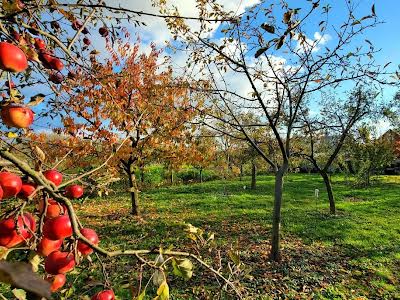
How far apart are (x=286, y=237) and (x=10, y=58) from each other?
9.28m

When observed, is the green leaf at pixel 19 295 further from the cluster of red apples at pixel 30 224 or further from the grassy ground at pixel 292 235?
the grassy ground at pixel 292 235

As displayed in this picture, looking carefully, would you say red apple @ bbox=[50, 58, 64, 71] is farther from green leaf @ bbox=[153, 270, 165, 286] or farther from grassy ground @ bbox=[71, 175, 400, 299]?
grassy ground @ bbox=[71, 175, 400, 299]

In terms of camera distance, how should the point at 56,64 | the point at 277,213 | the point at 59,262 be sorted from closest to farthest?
the point at 59,262 < the point at 56,64 < the point at 277,213

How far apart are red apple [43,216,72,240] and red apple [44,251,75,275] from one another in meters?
0.08

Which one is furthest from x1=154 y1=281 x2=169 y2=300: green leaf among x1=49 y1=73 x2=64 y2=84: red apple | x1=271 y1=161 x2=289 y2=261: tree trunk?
x1=271 y1=161 x2=289 y2=261: tree trunk

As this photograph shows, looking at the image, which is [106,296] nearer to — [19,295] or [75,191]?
[19,295]

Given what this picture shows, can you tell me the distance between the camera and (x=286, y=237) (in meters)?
9.31

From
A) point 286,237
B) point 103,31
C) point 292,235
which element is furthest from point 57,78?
point 292,235

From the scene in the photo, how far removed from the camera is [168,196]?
1733 centimetres

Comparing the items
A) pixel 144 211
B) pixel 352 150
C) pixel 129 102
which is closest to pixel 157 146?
pixel 129 102

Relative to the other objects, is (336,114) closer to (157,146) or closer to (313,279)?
(157,146)

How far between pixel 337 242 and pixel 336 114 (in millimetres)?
5830

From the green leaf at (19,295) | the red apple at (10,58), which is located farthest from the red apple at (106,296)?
the red apple at (10,58)

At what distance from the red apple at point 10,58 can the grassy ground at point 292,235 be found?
1.85 metres
